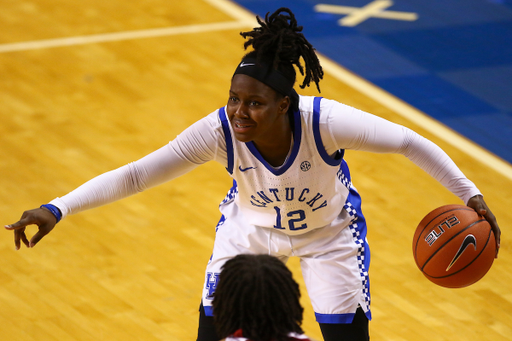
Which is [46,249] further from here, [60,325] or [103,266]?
[60,325]

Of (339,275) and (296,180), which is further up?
(296,180)

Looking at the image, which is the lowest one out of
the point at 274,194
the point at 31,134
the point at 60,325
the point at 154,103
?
the point at 60,325

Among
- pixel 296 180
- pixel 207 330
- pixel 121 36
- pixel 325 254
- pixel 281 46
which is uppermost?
pixel 121 36

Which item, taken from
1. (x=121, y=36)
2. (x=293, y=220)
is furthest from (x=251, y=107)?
(x=121, y=36)

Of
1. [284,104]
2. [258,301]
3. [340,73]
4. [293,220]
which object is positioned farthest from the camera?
[340,73]

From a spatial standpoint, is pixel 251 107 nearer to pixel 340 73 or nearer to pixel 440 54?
pixel 340 73

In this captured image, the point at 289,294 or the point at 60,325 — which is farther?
the point at 60,325

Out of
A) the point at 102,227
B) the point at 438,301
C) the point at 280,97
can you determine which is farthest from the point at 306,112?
the point at 102,227

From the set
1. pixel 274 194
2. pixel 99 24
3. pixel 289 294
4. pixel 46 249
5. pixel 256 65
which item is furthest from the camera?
pixel 99 24

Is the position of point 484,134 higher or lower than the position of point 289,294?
higher

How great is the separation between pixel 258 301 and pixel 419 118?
511 cm

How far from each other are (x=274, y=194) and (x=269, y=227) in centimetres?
21

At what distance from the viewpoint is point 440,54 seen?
27.6 ft

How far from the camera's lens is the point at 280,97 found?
10.2ft
